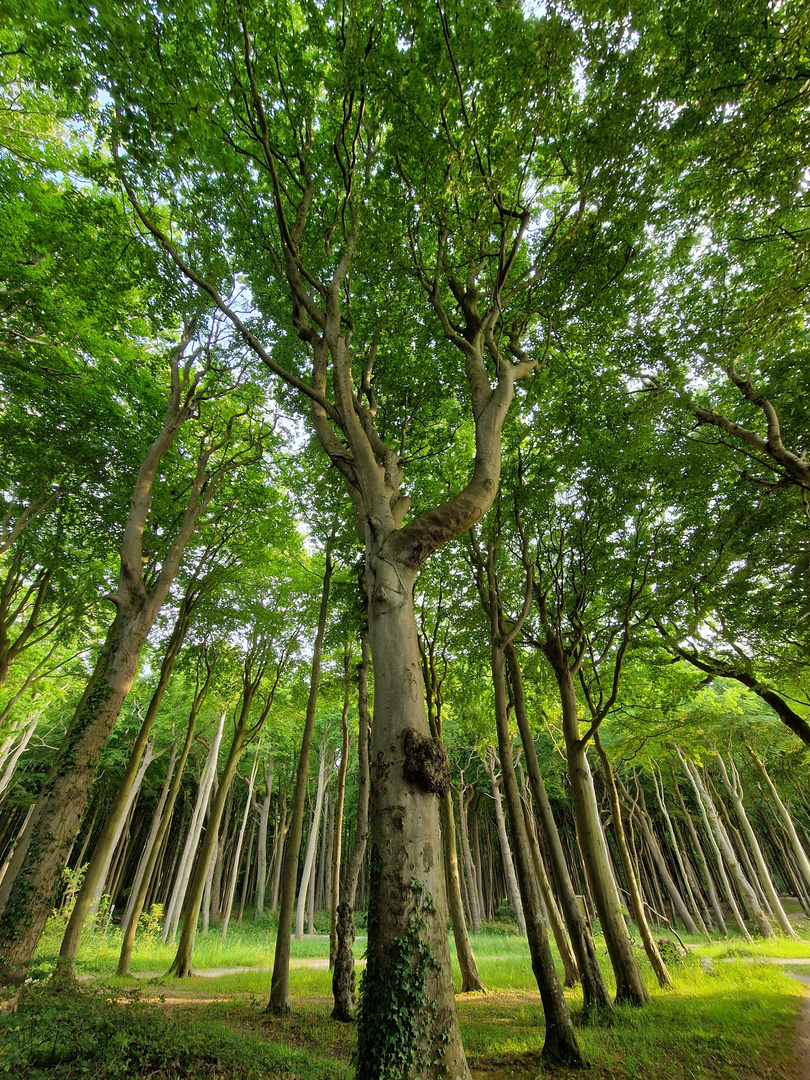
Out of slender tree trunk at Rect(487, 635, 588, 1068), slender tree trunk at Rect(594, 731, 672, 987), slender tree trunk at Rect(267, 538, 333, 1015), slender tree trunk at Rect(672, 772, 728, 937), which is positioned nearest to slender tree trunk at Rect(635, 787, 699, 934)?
slender tree trunk at Rect(672, 772, 728, 937)

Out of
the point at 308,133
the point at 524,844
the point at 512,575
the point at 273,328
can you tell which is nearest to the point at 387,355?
the point at 273,328

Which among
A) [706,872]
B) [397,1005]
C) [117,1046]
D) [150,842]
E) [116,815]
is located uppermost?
[150,842]

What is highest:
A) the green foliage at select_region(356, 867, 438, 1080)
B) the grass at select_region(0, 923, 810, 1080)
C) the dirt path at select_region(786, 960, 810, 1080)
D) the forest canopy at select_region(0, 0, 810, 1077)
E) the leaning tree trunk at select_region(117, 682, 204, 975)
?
the forest canopy at select_region(0, 0, 810, 1077)

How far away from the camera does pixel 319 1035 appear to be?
6.86m

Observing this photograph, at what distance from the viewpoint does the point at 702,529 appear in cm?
950

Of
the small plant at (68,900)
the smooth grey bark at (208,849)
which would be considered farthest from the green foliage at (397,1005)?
the small plant at (68,900)

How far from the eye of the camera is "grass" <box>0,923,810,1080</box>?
457cm

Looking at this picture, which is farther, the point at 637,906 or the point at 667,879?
the point at 667,879

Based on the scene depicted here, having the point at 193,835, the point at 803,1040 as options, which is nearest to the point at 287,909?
the point at 803,1040

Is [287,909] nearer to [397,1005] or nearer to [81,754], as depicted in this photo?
[81,754]

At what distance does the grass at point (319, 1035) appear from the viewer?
4.57 m

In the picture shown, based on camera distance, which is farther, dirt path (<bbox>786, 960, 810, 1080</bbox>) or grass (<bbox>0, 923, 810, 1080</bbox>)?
dirt path (<bbox>786, 960, 810, 1080</bbox>)

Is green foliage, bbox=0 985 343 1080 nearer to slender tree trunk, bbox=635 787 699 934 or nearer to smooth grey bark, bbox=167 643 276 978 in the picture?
smooth grey bark, bbox=167 643 276 978

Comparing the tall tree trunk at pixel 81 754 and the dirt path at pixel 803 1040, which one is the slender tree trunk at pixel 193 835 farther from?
the dirt path at pixel 803 1040
